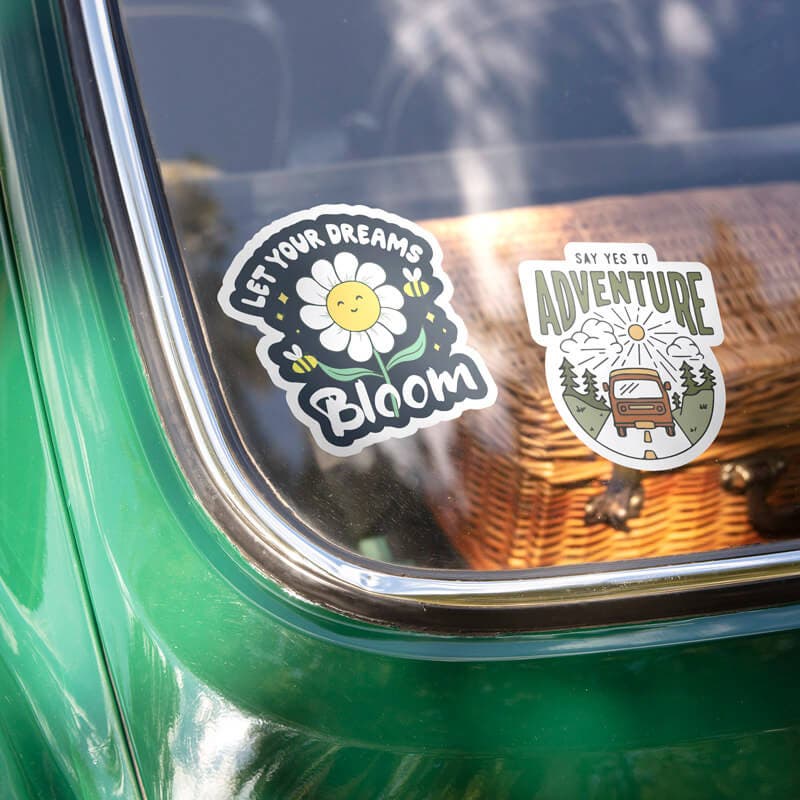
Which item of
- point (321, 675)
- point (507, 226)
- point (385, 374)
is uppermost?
point (507, 226)

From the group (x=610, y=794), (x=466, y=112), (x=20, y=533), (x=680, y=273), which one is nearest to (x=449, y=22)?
(x=466, y=112)

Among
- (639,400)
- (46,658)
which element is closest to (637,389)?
(639,400)

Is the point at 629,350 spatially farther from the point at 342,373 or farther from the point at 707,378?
the point at 342,373

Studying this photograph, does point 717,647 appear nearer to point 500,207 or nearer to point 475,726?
point 475,726

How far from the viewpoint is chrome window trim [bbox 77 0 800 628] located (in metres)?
0.83

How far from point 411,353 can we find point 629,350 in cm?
22

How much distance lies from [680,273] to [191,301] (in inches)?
19.8

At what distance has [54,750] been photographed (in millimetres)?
790

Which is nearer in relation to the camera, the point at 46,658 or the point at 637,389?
the point at 46,658

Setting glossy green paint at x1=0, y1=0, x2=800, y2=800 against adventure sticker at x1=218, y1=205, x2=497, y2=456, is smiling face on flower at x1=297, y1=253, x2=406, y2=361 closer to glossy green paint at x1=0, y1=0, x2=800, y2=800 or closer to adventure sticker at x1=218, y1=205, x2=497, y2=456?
adventure sticker at x1=218, y1=205, x2=497, y2=456

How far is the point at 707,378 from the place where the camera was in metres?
0.99

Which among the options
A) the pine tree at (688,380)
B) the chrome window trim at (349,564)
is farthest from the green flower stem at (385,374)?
the pine tree at (688,380)

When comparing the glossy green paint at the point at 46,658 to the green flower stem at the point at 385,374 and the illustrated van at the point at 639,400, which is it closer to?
the green flower stem at the point at 385,374

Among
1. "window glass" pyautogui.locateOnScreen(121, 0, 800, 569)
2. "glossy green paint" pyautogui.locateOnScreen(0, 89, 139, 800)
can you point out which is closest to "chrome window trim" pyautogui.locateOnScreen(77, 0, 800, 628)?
"window glass" pyautogui.locateOnScreen(121, 0, 800, 569)
